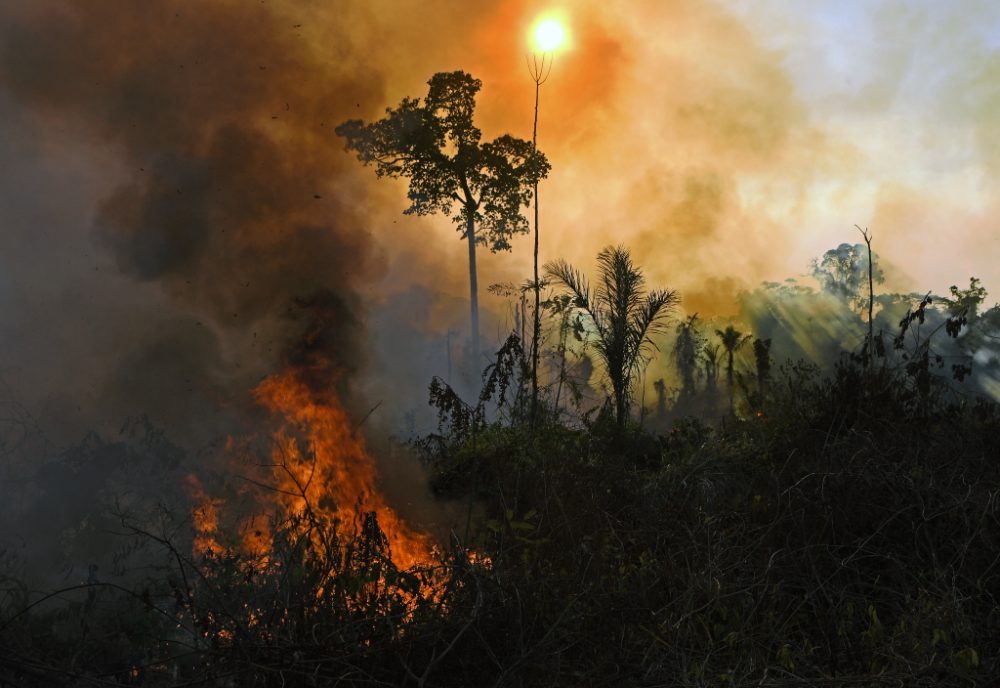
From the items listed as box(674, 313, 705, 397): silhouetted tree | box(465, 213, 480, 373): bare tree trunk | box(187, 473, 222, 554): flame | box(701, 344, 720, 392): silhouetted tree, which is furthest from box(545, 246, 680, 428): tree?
box(674, 313, 705, 397): silhouetted tree

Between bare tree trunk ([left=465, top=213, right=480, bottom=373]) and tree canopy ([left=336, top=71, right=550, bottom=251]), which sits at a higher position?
tree canopy ([left=336, top=71, right=550, bottom=251])

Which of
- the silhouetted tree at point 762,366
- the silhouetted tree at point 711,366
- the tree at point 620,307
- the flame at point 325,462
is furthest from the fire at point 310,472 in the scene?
the silhouetted tree at point 711,366

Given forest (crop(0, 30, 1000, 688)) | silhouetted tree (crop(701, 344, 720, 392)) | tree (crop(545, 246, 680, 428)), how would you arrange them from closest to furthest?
forest (crop(0, 30, 1000, 688))
tree (crop(545, 246, 680, 428))
silhouetted tree (crop(701, 344, 720, 392))

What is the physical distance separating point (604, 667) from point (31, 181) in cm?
1274

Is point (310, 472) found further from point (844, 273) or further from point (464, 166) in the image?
point (844, 273)

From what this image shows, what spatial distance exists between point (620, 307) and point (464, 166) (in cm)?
924

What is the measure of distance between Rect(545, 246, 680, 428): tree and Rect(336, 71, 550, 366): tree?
648cm

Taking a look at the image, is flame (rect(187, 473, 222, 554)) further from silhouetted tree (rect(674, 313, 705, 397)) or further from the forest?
silhouetted tree (rect(674, 313, 705, 397))

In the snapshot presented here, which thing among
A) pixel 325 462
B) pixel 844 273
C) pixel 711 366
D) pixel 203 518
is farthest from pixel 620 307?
pixel 844 273

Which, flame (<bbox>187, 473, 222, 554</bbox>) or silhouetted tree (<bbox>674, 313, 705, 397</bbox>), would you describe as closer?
flame (<bbox>187, 473, 222, 554</bbox>)

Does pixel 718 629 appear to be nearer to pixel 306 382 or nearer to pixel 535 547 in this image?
pixel 535 547

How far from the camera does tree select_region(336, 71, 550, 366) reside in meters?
18.9

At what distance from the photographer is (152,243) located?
1228cm

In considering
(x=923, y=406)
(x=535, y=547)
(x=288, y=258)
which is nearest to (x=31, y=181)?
(x=288, y=258)
